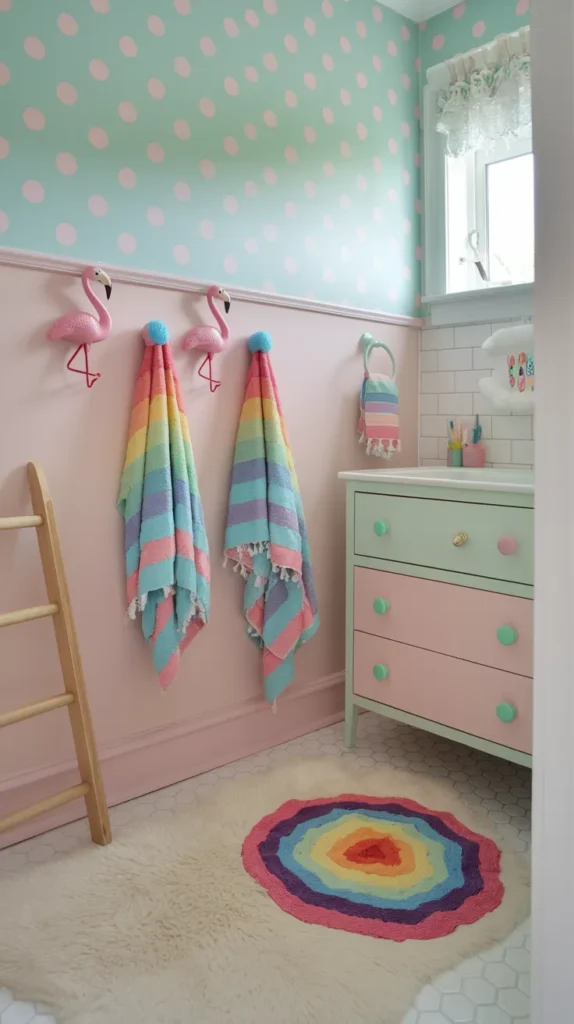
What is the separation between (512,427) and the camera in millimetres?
2549

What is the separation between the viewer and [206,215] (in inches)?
85.7

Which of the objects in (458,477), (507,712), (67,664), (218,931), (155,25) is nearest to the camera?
(218,931)

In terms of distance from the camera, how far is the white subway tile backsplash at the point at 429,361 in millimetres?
2797

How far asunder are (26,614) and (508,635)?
1.15m

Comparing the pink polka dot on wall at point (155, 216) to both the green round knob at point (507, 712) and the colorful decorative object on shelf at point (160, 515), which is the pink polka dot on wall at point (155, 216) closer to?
the colorful decorative object on shelf at point (160, 515)

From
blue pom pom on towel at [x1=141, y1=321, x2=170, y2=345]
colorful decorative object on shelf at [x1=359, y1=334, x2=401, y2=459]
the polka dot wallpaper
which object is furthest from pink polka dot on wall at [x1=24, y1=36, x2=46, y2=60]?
colorful decorative object on shelf at [x1=359, y1=334, x2=401, y2=459]

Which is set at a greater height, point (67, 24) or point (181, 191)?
point (67, 24)

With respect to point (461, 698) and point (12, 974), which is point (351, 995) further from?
point (461, 698)

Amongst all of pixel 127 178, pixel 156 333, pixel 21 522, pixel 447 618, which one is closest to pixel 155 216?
pixel 127 178

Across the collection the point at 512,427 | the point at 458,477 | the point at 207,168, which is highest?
the point at 207,168

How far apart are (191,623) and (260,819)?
1.76 ft

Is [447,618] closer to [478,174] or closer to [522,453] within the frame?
[522,453]

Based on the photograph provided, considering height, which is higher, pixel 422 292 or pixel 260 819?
pixel 422 292

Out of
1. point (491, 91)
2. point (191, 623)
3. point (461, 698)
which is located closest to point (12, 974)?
point (191, 623)
